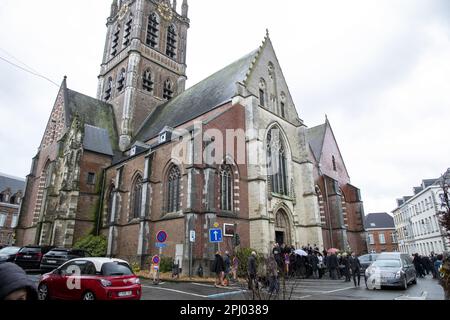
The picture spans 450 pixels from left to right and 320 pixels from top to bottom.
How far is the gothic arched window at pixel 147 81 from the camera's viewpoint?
32.6 m

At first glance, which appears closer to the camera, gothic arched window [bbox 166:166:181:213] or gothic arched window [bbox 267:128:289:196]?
gothic arched window [bbox 166:166:181:213]

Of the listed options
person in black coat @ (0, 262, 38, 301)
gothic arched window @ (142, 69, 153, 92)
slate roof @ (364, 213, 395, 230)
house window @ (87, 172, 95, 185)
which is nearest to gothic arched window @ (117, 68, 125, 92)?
gothic arched window @ (142, 69, 153, 92)

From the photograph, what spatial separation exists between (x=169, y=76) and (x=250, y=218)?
23792 mm

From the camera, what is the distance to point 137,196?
21266 millimetres

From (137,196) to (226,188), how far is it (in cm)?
749

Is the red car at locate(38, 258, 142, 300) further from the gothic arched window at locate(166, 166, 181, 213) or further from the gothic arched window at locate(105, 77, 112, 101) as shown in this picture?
the gothic arched window at locate(105, 77, 112, 101)

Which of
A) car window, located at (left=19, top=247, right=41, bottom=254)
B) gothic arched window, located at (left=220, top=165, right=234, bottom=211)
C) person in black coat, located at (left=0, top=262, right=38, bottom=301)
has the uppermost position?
gothic arched window, located at (left=220, top=165, right=234, bottom=211)

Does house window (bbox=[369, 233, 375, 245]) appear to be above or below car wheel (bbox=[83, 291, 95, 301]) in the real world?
above

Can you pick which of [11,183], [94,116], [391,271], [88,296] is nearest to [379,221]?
[391,271]

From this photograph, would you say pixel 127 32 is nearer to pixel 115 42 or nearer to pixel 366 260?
pixel 115 42

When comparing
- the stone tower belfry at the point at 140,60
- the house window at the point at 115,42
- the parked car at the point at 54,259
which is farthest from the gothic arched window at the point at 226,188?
the house window at the point at 115,42

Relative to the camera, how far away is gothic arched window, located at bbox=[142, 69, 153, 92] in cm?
3262

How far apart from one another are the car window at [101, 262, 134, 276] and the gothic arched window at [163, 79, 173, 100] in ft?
95.4

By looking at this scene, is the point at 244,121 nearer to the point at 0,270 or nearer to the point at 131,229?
the point at 131,229
